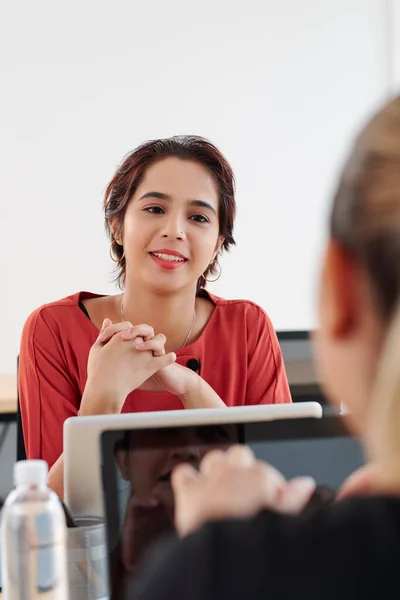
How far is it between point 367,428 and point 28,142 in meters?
3.74

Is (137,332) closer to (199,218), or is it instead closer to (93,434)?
(199,218)

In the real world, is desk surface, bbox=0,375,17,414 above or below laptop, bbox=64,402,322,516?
above

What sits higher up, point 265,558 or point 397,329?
point 397,329

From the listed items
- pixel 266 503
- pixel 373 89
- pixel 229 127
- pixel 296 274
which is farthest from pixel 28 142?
pixel 266 503

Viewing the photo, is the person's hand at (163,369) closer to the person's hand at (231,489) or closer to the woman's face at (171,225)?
the woman's face at (171,225)

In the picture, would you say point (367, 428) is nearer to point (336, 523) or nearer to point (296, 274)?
point (336, 523)

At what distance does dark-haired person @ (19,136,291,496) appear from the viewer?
5.99ft

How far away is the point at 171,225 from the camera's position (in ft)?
6.59

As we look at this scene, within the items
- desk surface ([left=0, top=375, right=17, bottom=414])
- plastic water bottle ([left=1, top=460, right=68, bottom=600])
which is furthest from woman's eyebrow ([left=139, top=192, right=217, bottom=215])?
desk surface ([left=0, top=375, right=17, bottom=414])

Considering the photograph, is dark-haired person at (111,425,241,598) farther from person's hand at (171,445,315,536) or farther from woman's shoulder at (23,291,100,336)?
woman's shoulder at (23,291,100,336)

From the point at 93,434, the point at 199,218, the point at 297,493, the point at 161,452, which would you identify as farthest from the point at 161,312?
the point at 297,493

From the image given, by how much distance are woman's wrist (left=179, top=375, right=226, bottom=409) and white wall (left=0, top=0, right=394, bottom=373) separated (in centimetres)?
232

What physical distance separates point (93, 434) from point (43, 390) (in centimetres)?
79

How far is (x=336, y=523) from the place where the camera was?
1.74 feet
